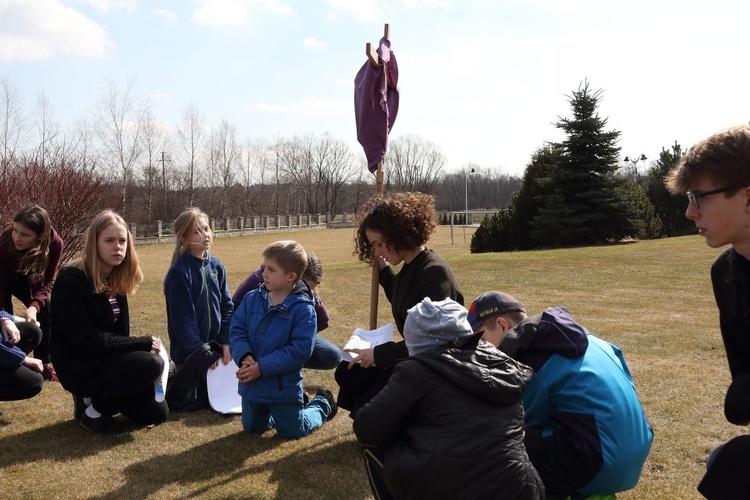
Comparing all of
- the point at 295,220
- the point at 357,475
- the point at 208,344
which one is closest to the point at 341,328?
the point at 208,344

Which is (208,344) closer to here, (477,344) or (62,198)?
(477,344)

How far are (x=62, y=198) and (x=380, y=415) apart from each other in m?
16.9

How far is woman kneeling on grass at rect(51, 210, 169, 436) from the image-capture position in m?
4.38

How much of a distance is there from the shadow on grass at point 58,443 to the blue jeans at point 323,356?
5.33 feet

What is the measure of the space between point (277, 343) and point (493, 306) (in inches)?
75.0

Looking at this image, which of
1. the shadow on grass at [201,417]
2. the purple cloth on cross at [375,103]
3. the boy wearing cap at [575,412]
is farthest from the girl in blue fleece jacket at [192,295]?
the boy wearing cap at [575,412]

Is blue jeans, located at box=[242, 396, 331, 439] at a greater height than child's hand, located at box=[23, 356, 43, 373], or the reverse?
child's hand, located at box=[23, 356, 43, 373]

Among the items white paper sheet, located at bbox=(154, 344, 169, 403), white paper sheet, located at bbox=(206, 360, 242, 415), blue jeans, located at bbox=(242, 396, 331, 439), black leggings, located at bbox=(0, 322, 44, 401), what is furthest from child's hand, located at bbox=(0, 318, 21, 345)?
blue jeans, located at bbox=(242, 396, 331, 439)

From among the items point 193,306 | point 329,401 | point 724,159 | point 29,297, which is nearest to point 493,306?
point 724,159

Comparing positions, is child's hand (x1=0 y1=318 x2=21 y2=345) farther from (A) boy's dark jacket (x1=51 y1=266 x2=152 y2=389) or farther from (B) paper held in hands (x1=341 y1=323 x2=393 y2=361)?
(B) paper held in hands (x1=341 y1=323 x2=393 y2=361)

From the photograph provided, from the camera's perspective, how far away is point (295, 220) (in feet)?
244

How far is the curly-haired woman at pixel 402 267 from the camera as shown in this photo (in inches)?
155

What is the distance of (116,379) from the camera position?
4.46m

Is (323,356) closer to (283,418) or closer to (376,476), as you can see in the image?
(283,418)
